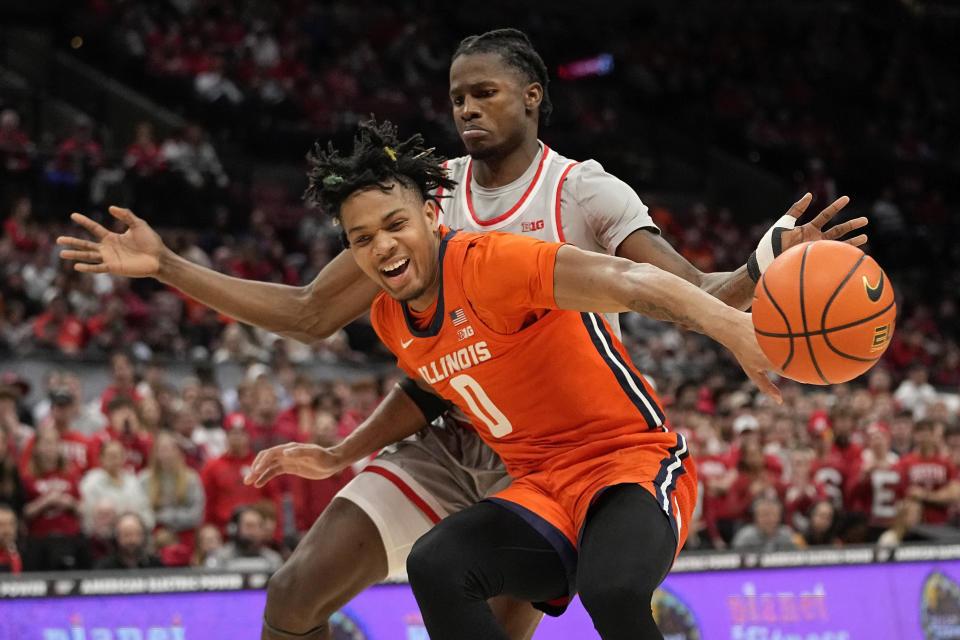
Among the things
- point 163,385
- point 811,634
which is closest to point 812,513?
point 811,634

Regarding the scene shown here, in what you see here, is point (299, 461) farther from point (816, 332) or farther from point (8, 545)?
point (8, 545)

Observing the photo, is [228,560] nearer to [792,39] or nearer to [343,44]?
[343,44]

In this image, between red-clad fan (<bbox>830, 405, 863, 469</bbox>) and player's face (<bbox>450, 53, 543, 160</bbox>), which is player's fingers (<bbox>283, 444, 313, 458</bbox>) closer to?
player's face (<bbox>450, 53, 543, 160</bbox>)

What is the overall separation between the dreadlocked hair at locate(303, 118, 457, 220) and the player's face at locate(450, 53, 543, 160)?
212 mm

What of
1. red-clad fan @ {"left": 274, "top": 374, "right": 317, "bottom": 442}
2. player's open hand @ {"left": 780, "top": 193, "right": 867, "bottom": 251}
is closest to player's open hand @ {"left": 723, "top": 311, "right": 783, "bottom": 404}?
player's open hand @ {"left": 780, "top": 193, "right": 867, "bottom": 251}

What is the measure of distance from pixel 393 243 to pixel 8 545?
475 cm

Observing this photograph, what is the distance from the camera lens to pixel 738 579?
7703 mm

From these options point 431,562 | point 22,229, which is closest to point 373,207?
point 431,562

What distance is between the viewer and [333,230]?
14844 millimetres

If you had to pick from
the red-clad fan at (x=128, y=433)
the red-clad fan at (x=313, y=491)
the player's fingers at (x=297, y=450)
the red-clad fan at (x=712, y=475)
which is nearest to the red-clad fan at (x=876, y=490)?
the red-clad fan at (x=712, y=475)

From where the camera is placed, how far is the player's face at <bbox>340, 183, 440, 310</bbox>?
3.61 m

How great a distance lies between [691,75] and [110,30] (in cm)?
1076

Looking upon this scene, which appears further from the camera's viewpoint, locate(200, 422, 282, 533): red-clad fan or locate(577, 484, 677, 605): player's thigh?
locate(200, 422, 282, 533): red-clad fan

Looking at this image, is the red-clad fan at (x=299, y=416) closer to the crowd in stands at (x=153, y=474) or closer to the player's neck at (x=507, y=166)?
the crowd in stands at (x=153, y=474)
